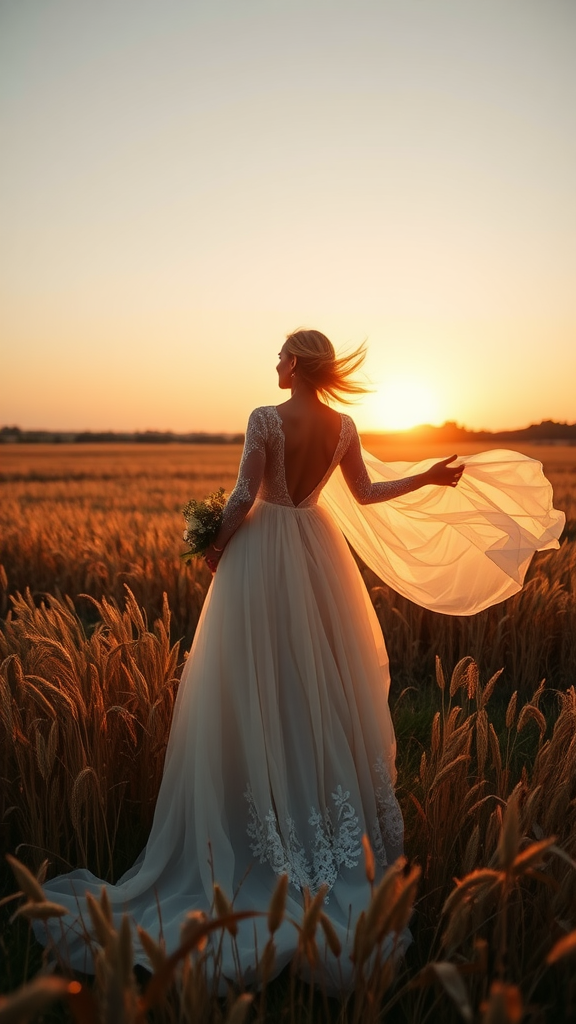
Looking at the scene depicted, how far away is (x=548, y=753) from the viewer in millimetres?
2547

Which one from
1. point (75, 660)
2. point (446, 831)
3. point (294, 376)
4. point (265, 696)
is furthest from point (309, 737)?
point (294, 376)

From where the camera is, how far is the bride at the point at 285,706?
2.83 meters

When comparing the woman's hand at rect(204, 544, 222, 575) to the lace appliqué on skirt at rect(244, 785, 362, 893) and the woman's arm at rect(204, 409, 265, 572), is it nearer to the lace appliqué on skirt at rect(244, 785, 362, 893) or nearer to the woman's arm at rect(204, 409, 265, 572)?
the woman's arm at rect(204, 409, 265, 572)

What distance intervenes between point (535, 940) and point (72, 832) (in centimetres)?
198

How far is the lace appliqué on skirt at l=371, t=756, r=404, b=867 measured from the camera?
305cm

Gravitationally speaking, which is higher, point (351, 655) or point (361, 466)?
point (361, 466)

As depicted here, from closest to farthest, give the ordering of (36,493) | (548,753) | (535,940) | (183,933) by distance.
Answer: (183,933), (535,940), (548,753), (36,493)

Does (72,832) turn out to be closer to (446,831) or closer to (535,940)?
(446,831)

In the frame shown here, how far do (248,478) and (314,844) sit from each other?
62.0 inches

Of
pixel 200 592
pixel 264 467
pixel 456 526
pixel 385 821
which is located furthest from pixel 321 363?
pixel 200 592

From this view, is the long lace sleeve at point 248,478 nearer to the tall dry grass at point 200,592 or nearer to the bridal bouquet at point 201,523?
the bridal bouquet at point 201,523

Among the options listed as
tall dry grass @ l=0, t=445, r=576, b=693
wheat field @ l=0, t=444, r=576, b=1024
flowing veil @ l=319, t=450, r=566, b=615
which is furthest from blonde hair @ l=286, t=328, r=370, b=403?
tall dry grass @ l=0, t=445, r=576, b=693

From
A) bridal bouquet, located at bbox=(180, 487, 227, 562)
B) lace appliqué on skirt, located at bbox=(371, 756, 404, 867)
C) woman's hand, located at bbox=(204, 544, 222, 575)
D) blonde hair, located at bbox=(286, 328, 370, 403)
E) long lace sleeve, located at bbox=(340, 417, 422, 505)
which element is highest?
blonde hair, located at bbox=(286, 328, 370, 403)

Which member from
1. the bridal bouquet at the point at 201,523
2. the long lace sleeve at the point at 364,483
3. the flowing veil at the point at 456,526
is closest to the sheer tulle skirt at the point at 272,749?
the bridal bouquet at the point at 201,523
